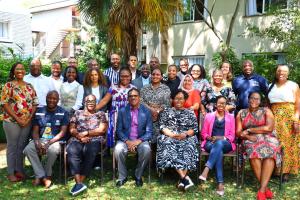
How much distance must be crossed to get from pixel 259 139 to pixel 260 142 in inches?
2.2

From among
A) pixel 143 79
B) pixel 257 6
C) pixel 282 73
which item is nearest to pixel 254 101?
pixel 282 73

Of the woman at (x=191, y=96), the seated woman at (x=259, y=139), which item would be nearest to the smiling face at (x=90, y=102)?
the woman at (x=191, y=96)

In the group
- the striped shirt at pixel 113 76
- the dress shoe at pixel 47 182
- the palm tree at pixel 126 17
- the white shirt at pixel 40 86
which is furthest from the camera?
the palm tree at pixel 126 17

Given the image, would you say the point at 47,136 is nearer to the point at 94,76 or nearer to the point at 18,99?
the point at 18,99

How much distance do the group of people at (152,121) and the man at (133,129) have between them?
2 cm

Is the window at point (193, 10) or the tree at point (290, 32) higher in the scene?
the window at point (193, 10)

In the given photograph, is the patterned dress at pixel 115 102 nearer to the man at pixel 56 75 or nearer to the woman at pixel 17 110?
the man at pixel 56 75

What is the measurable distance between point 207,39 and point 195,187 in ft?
34.1

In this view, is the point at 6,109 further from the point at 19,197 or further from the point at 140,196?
the point at 140,196

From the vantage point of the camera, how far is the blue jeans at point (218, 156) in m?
5.49

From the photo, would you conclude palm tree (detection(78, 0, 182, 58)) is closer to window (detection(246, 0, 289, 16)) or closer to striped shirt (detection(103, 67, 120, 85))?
striped shirt (detection(103, 67, 120, 85))

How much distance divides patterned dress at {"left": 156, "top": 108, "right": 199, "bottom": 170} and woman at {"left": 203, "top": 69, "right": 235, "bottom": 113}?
517 millimetres

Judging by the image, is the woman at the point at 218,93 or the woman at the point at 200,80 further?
the woman at the point at 200,80

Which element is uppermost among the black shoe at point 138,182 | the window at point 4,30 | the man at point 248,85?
the window at point 4,30
